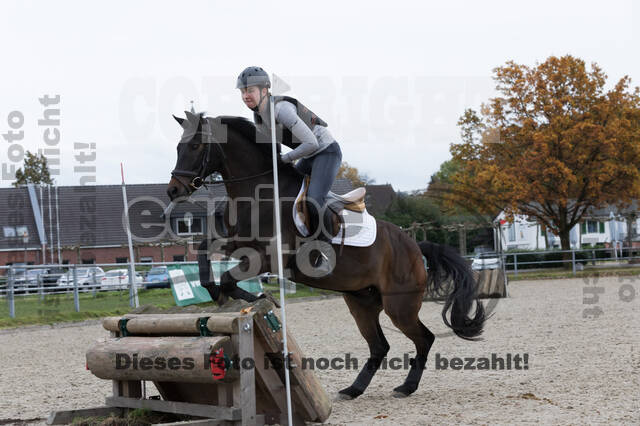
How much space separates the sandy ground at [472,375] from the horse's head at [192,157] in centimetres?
195

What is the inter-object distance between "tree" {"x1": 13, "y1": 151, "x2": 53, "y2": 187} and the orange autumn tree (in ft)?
85.7

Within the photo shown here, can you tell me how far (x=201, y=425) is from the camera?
3.99 m

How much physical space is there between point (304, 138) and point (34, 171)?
39.8m

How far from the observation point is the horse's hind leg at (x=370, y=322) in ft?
18.4

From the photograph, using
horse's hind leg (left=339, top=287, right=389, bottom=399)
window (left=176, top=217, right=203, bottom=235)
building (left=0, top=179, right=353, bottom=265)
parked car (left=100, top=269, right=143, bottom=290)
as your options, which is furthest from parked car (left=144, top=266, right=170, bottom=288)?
building (left=0, top=179, right=353, bottom=265)

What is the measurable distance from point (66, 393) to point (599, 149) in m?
24.4

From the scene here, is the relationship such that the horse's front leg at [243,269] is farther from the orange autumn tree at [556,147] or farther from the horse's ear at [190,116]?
the orange autumn tree at [556,147]

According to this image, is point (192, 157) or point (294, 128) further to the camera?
point (294, 128)

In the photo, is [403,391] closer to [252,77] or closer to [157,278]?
[252,77]

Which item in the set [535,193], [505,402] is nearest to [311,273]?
[505,402]

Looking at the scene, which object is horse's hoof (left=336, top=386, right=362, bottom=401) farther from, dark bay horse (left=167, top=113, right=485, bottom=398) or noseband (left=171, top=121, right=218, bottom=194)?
noseband (left=171, top=121, right=218, bottom=194)

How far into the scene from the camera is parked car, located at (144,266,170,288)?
704 inches

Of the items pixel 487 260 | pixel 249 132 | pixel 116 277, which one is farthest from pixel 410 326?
pixel 487 260

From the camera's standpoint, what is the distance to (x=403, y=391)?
5.46 metres
